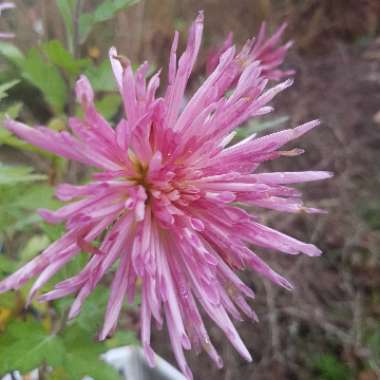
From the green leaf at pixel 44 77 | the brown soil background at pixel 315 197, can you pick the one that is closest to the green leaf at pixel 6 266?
the green leaf at pixel 44 77

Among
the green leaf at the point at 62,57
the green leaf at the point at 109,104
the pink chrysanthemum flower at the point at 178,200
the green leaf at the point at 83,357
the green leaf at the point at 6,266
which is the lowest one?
the green leaf at the point at 83,357

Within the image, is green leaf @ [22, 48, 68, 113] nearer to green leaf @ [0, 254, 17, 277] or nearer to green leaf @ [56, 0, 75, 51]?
green leaf @ [56, 0, 75, 51]

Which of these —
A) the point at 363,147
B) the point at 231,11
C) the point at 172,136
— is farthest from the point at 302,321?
the point at 231,11

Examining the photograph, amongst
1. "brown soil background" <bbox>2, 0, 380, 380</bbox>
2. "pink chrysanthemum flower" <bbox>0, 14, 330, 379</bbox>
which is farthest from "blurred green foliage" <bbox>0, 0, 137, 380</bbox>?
"brown soil background" <bbox>2, 0, 380, 380</bbox>

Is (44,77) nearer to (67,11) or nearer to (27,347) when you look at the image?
(67,11)

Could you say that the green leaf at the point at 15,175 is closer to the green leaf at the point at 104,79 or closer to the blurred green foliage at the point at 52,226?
the blurred green foliage at the point at 52,226

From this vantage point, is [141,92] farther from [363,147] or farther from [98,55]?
[363,147]
